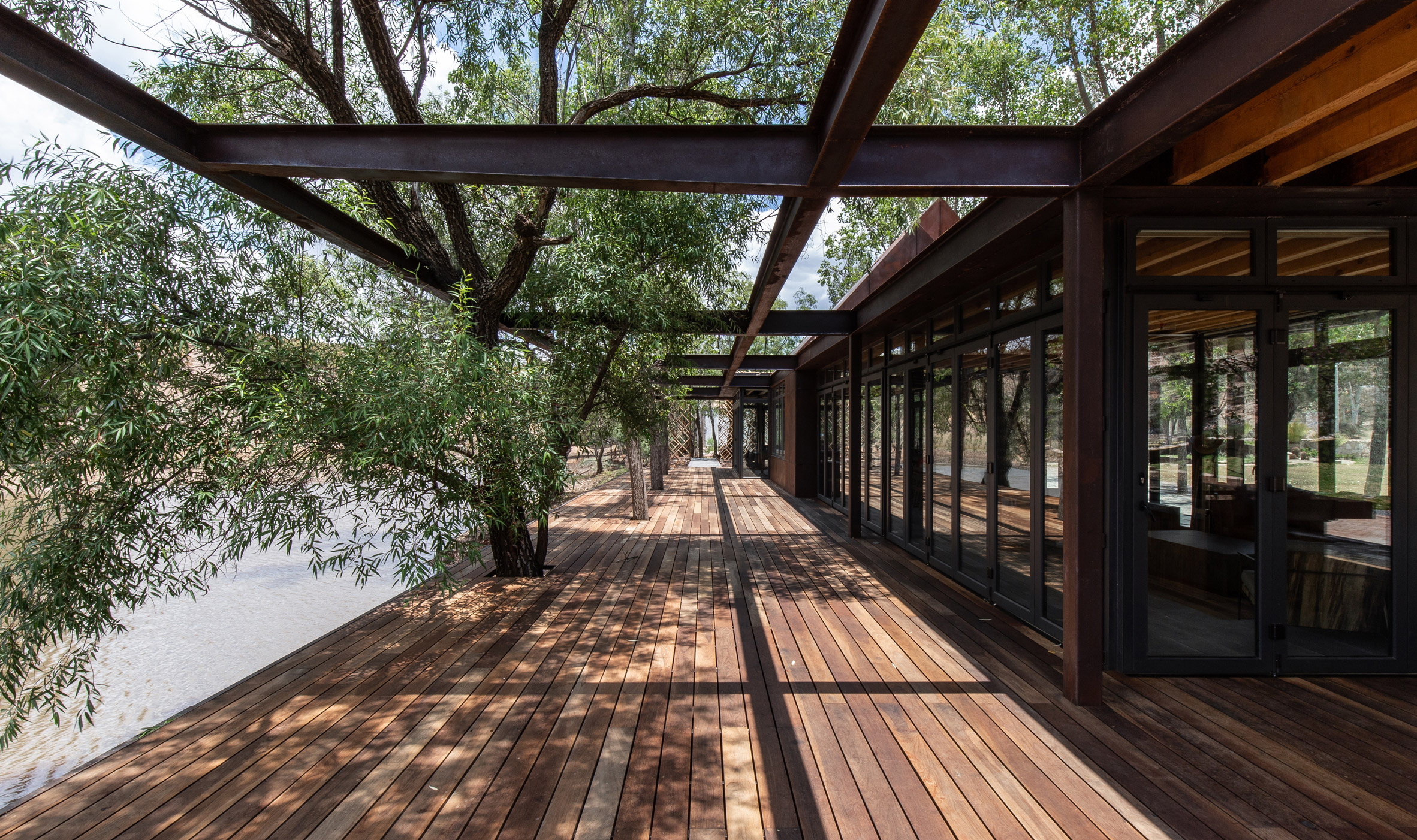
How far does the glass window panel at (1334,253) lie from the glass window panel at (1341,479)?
213 millimetres

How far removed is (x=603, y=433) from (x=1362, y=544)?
4.98 metres

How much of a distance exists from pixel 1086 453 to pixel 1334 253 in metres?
1.75

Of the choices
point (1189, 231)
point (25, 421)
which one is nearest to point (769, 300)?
point (1189, 231)

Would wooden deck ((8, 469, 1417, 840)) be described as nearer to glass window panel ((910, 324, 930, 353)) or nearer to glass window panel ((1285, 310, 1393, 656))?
glass window panel ((1285, 310, 1393, 656))

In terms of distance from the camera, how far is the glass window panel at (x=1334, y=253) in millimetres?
2992

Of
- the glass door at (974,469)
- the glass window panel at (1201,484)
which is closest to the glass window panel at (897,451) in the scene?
the glass door at (974,469)

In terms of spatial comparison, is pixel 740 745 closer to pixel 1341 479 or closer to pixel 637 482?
pixel 1341 479

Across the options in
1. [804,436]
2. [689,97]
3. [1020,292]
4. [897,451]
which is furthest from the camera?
[804,436]

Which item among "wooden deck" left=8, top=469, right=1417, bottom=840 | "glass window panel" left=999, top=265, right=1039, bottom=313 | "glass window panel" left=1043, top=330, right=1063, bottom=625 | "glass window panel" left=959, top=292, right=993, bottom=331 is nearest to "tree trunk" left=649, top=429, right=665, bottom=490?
"glass window panel" left=959, top=292, right=993, bottom=331

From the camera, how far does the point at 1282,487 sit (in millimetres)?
2953

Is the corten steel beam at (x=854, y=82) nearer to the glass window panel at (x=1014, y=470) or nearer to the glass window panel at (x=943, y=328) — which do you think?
the glass window panel at (x=1014, y=470)

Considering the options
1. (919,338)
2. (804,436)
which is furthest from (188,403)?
(804,436)

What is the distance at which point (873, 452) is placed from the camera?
711cm

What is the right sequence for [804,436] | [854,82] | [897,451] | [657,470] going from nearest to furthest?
1. [854,82]
2. [897,451]
3. [804,436]
4. [657,470]
